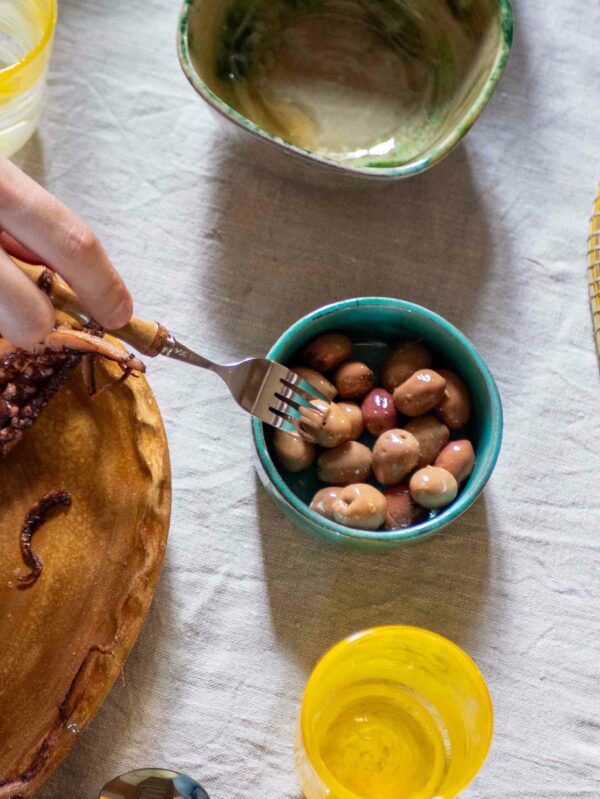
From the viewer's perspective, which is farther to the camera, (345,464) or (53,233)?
(345,464)

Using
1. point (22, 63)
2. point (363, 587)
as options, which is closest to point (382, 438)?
point (363, 587)

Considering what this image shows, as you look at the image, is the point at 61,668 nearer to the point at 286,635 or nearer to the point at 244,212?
the point at 286,635

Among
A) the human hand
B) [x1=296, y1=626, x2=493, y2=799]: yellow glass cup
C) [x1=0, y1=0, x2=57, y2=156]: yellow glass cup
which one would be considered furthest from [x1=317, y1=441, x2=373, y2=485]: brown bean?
[x1=0, y1=0, x2=57, y2=156]: yellow glass cup

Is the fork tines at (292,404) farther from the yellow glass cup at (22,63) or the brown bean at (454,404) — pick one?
the yellow glass cup at (22,63)

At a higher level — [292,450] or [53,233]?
[53,233]

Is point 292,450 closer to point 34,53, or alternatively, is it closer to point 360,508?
point 360,508

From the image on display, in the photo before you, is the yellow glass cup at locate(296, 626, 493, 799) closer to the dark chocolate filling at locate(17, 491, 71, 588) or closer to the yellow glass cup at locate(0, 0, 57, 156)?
the dark chocolate filling at locate(17, 491, 71, 588)

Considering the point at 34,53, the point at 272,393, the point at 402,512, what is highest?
the point at 34,53
